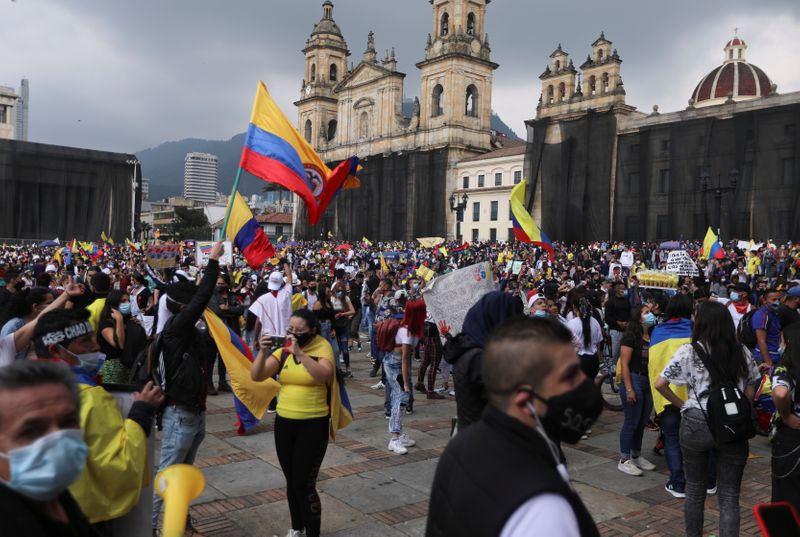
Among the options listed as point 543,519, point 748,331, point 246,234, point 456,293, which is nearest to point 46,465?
point 543,519

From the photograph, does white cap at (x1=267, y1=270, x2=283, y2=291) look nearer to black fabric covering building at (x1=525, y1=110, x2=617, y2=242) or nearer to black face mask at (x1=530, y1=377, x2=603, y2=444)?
black face mask at (x1=530, y1=377, x2=603, y2=444)

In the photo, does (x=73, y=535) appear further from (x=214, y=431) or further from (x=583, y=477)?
(x=214, y=431)

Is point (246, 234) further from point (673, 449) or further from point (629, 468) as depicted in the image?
point (673, 449)

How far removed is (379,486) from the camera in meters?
5.58

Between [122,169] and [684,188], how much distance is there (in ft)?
167

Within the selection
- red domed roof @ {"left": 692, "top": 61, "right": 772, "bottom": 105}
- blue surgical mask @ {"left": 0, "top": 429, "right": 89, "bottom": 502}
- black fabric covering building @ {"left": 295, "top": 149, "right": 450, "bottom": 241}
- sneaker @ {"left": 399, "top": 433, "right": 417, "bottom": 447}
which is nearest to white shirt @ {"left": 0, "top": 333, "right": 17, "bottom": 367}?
blue surgical mask @ {"left": 0, "top": 429, "right": 89, "bottom": 502}

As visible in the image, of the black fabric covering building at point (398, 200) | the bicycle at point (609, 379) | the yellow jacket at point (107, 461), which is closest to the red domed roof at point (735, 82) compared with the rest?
the black fabric covering building at point (398, 200)

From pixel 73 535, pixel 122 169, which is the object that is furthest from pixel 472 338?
pixel 122 169

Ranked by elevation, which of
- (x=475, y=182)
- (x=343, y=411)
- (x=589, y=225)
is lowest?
(x=343, y=411)

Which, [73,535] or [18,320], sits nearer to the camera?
[73,535]

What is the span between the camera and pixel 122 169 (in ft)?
206

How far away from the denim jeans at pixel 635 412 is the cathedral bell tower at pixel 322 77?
2759 inches

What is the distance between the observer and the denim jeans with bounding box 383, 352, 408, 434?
22.0 feet

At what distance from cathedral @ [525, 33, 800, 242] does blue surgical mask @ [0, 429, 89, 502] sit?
3304 centimetres
